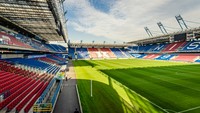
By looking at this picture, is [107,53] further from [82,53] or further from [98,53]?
[82,53]

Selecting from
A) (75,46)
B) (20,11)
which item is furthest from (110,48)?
→ (20,11)

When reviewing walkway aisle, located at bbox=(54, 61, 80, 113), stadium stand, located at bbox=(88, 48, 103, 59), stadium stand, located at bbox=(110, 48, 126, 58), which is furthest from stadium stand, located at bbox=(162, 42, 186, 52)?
walkway aisle, located at bbox=(54, 61, 80, 113)

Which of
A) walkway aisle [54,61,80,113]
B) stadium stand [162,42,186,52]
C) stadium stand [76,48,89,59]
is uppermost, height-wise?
stadium stand [162,42,186,52]

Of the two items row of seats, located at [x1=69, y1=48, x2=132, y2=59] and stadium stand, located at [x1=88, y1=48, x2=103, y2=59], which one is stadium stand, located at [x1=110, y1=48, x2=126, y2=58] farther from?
stadium stand, located at [x1=88, y1=48, x2=103, y2=59]

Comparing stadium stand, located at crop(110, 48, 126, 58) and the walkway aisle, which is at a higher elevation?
stadium stand, located at crop(110, 48, 126, 58)

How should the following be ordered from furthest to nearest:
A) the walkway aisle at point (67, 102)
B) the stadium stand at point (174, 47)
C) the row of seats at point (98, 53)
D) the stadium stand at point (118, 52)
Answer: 1. the stadium stand at point (118, 52)
2. the row of seats at point (98, 53)
3. the stadium stand at point (174, 47)
4. the walkway aisle at point (67, 102)

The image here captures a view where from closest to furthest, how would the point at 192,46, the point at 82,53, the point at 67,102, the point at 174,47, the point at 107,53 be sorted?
the point at 67,102 → the point at 192,46 → the point at 174,47 → the point at 82,53 → the point at 107,53

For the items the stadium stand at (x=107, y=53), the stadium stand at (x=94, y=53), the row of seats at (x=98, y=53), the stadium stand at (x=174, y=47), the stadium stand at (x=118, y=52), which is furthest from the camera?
the stadium stand at (x=118, y=52)

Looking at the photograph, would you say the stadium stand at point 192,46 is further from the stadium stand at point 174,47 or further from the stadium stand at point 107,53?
the stadium stand at point 107,53

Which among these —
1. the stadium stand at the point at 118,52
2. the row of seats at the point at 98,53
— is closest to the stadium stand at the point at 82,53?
the row of seats at the point at 98,53

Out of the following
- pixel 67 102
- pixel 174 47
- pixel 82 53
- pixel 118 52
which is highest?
pixel 174 47

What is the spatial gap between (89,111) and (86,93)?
15.9 feet

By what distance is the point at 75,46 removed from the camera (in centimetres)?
9262

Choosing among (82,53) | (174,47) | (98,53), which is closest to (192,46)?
(174,47)
